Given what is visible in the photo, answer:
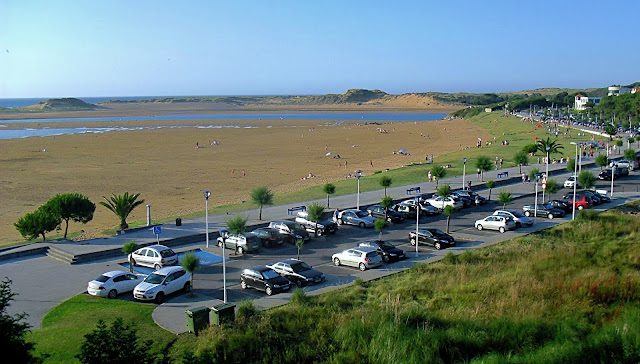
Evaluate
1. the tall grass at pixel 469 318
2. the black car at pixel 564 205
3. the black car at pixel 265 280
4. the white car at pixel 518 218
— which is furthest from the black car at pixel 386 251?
the black car at pixel 564 205

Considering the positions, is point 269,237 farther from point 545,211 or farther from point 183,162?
point 183,162

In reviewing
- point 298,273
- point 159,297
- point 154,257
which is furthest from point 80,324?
point 298,273

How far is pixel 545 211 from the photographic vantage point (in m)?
30.3

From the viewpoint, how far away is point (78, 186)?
1759 inches

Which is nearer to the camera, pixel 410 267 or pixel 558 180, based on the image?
pixel 410 267

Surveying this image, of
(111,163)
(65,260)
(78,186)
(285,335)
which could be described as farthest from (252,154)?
(285,335)

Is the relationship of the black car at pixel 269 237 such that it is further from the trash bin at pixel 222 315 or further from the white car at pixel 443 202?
the white car at pixel 443 202

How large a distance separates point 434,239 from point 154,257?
39.8 ft

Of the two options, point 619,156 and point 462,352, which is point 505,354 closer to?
point 462,352

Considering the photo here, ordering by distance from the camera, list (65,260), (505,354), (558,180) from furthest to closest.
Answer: (558,180), (65,260), (505,354)

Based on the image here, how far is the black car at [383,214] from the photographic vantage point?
3000 cm

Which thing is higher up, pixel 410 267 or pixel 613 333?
pixel 613 333

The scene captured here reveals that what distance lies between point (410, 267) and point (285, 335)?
382 inches

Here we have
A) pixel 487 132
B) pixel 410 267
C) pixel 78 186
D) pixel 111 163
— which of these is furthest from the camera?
pixel 487 132
